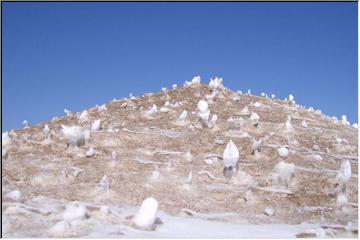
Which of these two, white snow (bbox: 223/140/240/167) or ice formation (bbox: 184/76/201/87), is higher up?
ice formation (bbox: 184/76/201/87)

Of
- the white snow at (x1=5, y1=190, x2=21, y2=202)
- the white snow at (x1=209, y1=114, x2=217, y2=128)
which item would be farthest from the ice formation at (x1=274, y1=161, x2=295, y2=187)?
the white snow at (x1=5, y1=190, x2=21, y2=202)

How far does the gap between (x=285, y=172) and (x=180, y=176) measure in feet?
12.5

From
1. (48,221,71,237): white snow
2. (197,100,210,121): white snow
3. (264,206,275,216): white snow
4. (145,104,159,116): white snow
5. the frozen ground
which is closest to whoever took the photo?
(48,221,71,237): white snow

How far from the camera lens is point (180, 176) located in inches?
707

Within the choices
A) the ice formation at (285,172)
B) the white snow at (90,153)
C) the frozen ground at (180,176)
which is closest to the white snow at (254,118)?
the frozen ground at (180,176)

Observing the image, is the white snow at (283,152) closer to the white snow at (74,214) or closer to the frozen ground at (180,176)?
the frozen ground at (180,176)

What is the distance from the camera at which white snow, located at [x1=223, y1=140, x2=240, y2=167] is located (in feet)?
60.6

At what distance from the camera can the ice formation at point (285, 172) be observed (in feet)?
60.4

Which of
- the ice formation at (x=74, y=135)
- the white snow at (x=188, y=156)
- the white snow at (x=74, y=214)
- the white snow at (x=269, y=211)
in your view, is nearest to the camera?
the white snow at (x=74, y=214)

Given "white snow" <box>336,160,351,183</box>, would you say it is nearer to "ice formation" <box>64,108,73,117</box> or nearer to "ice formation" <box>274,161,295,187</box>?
"ice formation" <box>274,161,295,187</box>

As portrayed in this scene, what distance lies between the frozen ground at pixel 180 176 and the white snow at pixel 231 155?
17.8 inches

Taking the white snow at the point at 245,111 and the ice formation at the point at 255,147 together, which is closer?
the ice formation at the point at 255,147

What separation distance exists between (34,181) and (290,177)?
879 centimetres

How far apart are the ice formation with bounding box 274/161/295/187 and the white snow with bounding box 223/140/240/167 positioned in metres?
1.53
